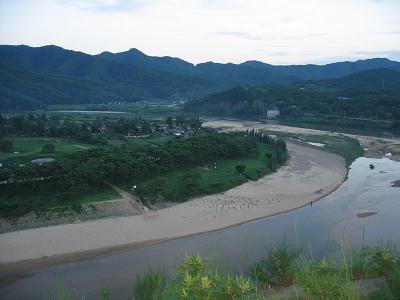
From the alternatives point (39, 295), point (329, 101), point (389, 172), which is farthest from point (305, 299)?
point (329, 101)

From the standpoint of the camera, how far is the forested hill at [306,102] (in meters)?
85.5

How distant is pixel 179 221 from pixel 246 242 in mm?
8058

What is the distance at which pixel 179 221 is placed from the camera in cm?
A: 2631

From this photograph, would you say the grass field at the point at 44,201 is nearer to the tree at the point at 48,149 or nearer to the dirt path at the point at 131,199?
the dirt path at the point at 131,199

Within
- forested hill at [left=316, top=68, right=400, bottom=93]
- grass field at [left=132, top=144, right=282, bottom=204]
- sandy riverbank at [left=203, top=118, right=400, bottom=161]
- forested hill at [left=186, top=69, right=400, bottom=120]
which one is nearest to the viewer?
grass field at [left=132, top=144, right=282, bottom=204]

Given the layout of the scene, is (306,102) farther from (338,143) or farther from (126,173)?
(126,173)

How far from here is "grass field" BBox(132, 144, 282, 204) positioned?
29469 mm

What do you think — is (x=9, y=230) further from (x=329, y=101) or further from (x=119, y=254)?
(x=329, y=101)

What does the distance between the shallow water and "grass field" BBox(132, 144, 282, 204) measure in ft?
18.8

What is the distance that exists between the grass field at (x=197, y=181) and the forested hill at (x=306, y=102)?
51.0m

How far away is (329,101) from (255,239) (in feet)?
259

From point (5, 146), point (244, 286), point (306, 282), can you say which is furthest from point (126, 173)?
point (244, 286)

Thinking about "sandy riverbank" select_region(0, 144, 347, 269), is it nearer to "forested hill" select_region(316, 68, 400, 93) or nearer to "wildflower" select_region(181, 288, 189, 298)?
"wildflower" select_region(181, 288, 189, 298)

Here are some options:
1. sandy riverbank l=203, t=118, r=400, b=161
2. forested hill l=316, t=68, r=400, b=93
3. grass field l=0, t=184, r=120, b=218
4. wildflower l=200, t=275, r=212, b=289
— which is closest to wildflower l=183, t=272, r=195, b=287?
wildflower l=200, t=275, r=212, b=289
